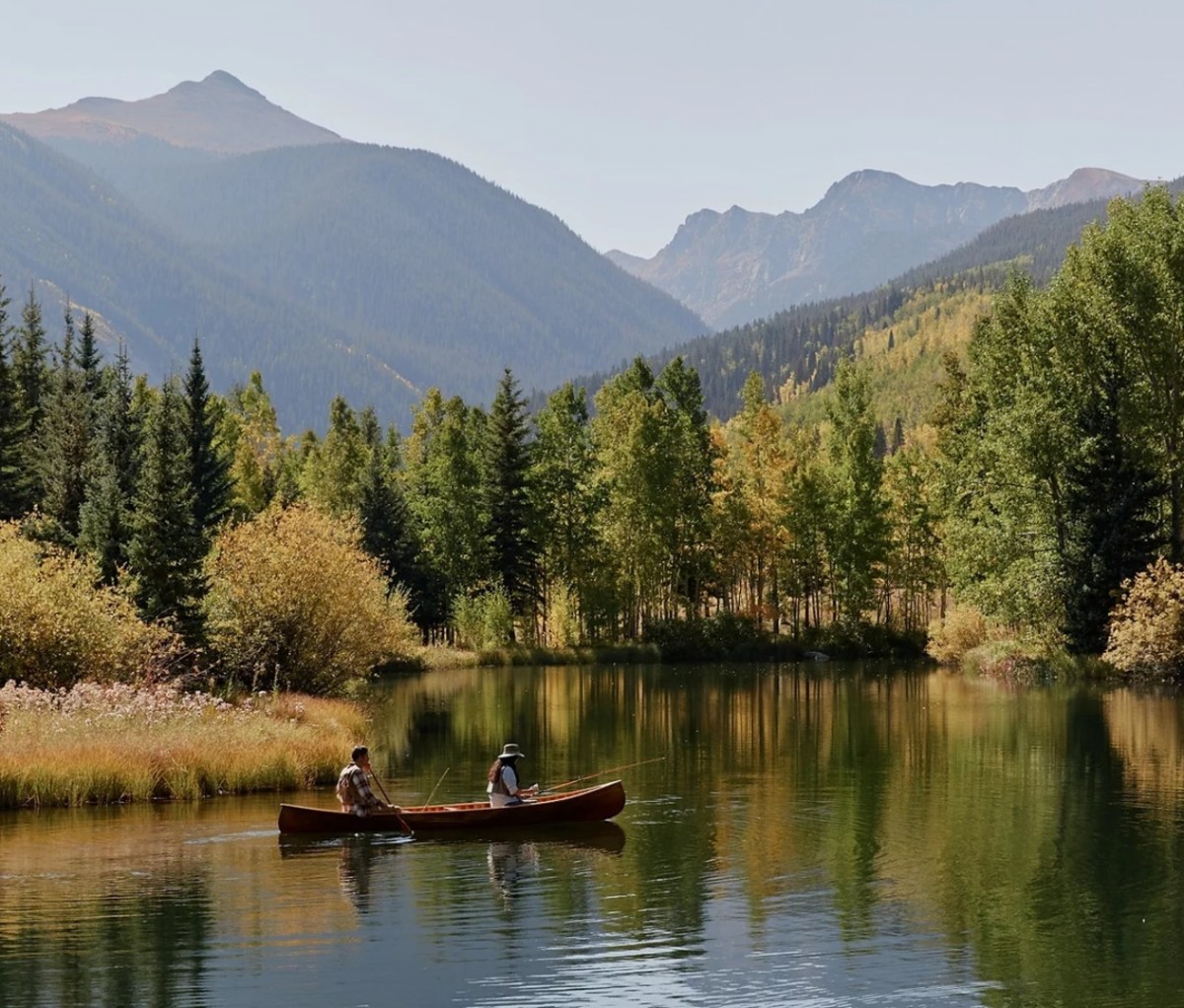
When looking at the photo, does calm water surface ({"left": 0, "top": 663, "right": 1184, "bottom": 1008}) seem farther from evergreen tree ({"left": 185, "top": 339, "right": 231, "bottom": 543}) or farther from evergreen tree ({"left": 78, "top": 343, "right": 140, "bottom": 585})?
evergreen tree ({"left": 185, "top": 339, "right": 231, "bottom": 543})

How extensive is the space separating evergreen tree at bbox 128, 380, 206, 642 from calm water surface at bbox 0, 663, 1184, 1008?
9.88 metres

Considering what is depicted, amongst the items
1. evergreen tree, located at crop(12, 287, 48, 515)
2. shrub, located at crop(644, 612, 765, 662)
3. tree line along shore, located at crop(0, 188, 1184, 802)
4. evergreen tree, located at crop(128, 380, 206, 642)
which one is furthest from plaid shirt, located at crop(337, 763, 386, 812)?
shrub, located at crop(644, 612, 765, 662)

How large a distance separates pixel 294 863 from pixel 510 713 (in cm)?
3232

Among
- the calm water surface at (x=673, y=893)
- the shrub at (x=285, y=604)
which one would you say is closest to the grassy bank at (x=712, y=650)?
the shrub at (x=285, y=604)

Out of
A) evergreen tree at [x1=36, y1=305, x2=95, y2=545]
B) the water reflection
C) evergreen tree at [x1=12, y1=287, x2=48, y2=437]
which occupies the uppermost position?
evergreen tree at [x1=12, y1=287, x2=48, y2=437]

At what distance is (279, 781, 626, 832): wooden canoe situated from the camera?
31.9m

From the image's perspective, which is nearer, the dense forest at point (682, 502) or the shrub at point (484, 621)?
the dense forest at point (682, 502)

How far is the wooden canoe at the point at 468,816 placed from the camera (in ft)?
105

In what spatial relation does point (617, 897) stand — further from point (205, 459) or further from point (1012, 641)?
point (205, 459)

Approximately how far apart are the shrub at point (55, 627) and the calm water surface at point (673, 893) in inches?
336

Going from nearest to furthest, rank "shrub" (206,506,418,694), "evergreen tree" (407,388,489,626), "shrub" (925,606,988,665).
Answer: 1. "shrub" (206,506,418,694)
2. "shrub" (925,606,988,665)
3. "evergreen tree" (407,388,489,626)

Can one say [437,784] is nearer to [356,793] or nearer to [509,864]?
[356,793]

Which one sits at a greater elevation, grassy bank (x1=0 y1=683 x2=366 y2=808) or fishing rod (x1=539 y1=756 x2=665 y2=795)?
grassy bank (x1=0 y1=683 x2=366 y2=808)

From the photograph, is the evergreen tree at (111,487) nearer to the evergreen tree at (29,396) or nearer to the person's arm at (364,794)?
the evergreen tree at (29,396)
